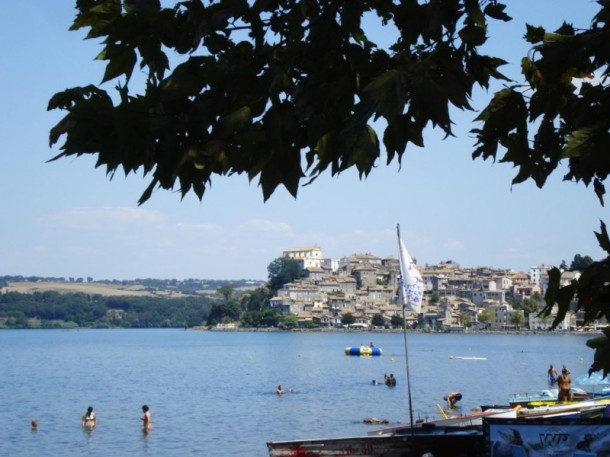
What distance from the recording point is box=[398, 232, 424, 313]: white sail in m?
21.7

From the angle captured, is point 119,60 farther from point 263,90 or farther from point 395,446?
point 395,446

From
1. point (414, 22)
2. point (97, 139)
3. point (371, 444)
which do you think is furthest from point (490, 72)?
point (371, 444)

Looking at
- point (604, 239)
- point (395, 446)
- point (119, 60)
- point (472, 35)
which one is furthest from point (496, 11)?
point (395, 446)

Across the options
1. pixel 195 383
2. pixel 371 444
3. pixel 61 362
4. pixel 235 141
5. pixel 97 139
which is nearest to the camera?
pixel 97 139

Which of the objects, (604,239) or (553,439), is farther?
(553,439)

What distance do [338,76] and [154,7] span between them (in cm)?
58

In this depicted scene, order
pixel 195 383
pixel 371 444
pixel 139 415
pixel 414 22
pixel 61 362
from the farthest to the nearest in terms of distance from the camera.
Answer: pixel 61 362 → pixel 195 383 → pixel 139 415 → pixel 371 444 → pixel 414 22

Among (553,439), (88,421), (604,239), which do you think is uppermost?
(604,239)

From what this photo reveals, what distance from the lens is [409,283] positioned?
21781mm

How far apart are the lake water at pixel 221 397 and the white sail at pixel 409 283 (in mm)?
13572

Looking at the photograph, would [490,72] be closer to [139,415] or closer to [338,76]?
[338,76]

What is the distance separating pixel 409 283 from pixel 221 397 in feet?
125

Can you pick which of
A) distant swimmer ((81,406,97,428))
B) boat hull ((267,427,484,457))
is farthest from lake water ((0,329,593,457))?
boat hull ((267,427,484,457))

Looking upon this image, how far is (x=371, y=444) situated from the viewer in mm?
19812
